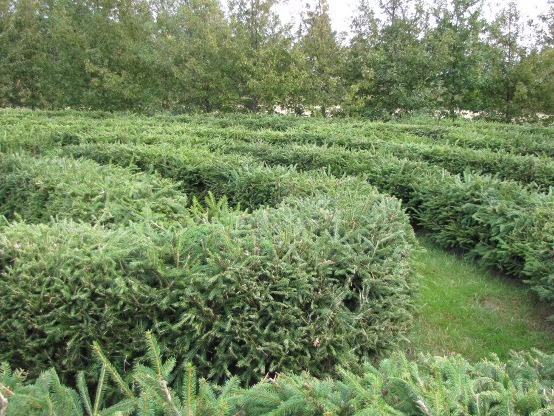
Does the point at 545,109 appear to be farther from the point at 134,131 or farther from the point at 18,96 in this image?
the point at 18,96

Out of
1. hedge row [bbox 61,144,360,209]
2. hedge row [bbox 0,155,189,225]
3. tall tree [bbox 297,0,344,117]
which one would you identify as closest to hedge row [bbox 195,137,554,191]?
hedge row [bbox 61,144,360,209]

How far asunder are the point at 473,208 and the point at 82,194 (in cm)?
455

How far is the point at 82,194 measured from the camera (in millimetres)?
4422

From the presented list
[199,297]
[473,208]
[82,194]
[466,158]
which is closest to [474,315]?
[473,208]

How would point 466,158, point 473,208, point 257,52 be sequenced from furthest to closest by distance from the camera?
point 257,52
point 466,158
point 473,208

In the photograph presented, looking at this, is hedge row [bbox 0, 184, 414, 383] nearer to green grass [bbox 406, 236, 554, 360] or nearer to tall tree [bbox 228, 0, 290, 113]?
green grass [bbox 406, 236, 554, 360]

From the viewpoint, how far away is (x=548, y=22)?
1789cm

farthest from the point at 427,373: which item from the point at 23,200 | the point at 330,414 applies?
the point at 23,200

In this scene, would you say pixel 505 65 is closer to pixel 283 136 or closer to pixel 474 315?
pixel 283 136

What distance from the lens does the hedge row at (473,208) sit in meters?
4.61

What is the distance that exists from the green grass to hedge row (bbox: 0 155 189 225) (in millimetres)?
2649

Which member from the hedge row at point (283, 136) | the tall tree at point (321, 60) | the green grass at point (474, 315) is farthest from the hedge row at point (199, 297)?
the tall tree at point (321, 60)

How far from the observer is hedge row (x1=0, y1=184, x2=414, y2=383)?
9.07 feet

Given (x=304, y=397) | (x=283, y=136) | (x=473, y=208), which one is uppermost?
(x=283, y=136)
